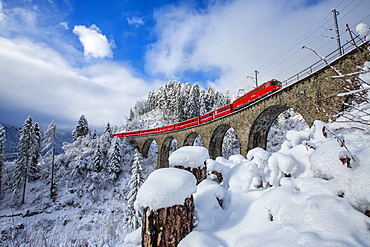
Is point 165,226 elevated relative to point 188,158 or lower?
lower

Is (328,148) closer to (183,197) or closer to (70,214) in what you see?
(183,197)

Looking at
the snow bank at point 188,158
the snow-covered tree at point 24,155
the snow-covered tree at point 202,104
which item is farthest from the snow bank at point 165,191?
the snow-covered tree at point 202,104

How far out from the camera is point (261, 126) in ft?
47.6

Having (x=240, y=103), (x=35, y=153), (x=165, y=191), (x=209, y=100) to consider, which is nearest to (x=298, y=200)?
(x=165, y=191)

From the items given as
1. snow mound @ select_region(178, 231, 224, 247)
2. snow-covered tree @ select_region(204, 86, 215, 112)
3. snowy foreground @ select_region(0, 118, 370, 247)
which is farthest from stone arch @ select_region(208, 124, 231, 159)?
snow-covered tree @ select_region(204, 86, 215, 112)

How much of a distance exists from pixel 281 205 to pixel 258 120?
12435 mm

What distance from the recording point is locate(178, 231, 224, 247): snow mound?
2.44m

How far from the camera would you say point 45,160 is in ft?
77.3

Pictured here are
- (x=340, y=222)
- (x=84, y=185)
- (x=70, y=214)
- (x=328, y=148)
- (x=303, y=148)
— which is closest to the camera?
(x=340, y=222)

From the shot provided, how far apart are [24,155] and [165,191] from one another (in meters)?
25.5

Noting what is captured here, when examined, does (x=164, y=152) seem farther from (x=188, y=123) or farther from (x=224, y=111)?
(x=224, y=111)

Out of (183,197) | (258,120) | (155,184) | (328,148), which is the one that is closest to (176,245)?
(183,197)

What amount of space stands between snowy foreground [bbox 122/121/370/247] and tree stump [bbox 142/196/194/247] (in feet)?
0.57

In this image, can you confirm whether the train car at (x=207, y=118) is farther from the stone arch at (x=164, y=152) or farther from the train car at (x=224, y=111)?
the stone arch at (x=164, y=152)
